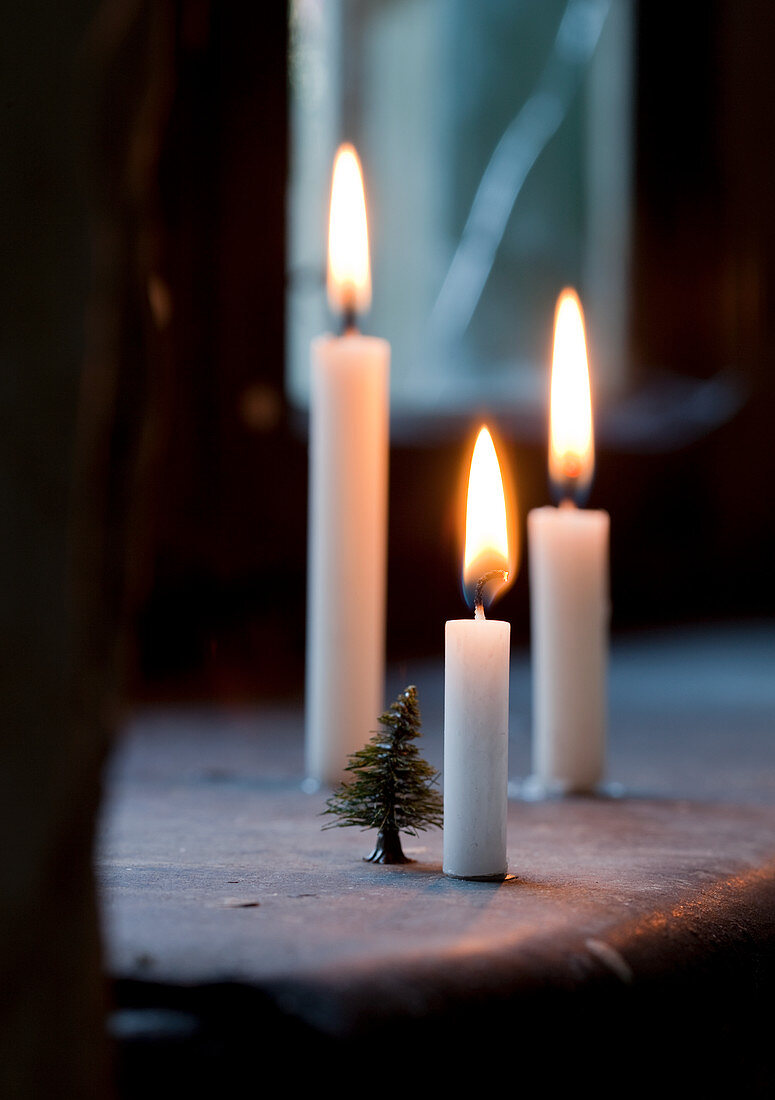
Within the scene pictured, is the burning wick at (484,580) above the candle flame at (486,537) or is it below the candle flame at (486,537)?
below

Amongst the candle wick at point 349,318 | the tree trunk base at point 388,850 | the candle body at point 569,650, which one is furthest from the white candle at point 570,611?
the tree trunk base at point 388,850

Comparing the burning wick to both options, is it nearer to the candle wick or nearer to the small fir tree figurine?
the small fir tree figurine

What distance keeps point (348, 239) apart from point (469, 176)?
103 centimetres

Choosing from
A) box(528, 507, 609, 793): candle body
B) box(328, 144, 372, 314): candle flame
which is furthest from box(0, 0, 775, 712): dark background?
box(528, 507, 609, 793): candle body

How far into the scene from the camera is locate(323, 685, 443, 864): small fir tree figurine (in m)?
0.50

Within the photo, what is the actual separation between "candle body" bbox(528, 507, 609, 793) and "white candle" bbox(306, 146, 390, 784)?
9 cm

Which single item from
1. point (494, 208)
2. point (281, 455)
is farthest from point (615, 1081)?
point (494, 208)

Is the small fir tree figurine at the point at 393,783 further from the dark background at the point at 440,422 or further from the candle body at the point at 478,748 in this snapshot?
the dark background at the point at 440,422

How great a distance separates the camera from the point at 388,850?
516mm

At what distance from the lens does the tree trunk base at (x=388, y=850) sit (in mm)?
513

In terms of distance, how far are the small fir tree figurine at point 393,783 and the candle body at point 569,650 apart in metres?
0.22

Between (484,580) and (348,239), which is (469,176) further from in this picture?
(484,580)

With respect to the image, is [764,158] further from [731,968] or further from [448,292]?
[731,968]

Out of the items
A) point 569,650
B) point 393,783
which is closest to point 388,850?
point 393,783
